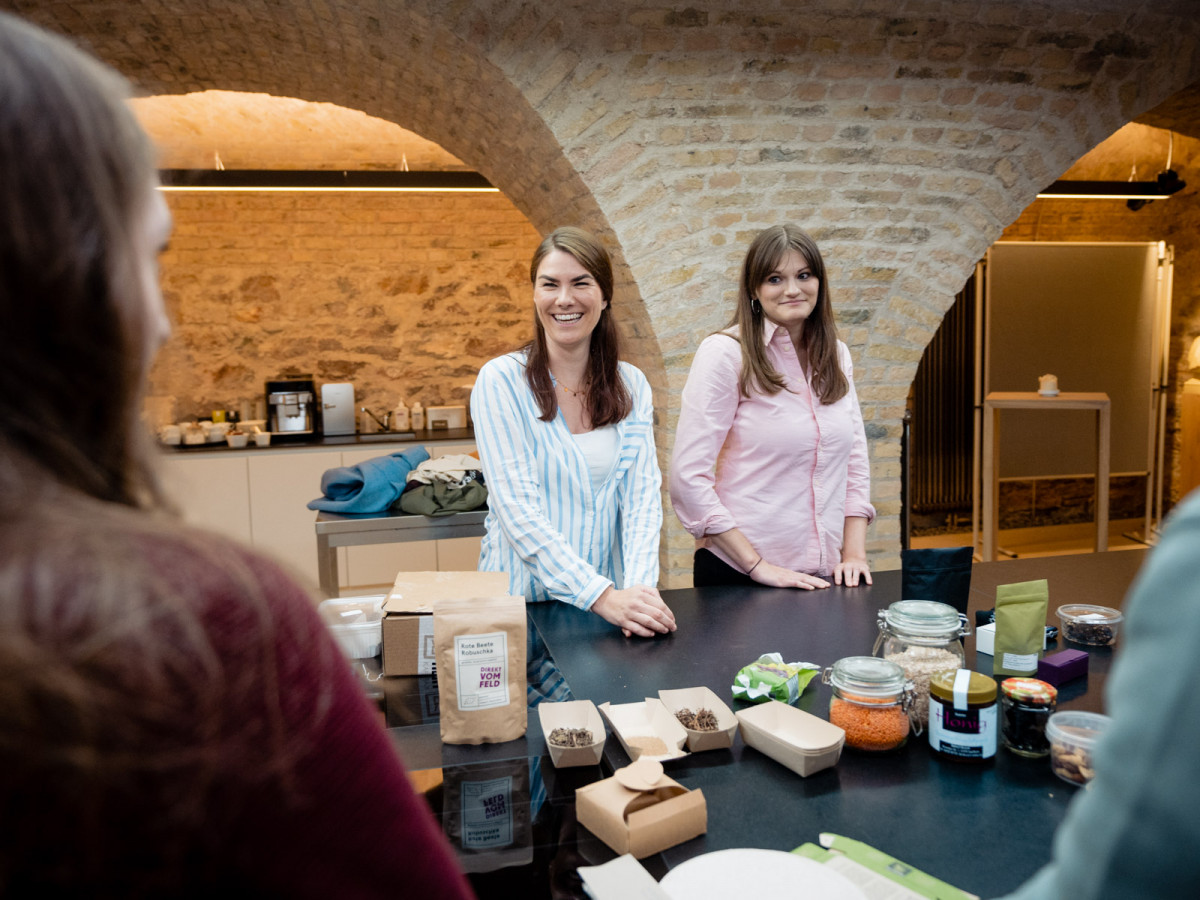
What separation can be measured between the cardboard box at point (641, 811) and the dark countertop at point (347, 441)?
467 cm

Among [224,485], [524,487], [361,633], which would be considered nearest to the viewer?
[361,633]

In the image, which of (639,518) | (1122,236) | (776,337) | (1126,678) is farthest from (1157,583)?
(1122,236)

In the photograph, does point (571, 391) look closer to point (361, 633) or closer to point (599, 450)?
point (599, 450)

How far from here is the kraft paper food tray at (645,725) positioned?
47.2 inches

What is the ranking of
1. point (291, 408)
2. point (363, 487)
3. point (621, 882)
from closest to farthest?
point (621, 882) → point (363, 487) → point (291, 408)

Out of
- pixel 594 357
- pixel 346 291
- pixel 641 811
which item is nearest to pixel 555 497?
pixel 594 357

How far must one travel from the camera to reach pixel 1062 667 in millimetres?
1454

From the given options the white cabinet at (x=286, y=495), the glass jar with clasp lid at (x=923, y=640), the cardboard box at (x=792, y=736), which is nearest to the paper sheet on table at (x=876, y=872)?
the cardboard box at (x=792, y=736)

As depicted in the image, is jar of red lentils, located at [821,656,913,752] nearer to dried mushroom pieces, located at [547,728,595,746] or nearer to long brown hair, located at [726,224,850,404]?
dried mushroom pieces, located at [547,728,595,746]

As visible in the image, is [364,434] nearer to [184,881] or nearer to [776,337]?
[776,337]

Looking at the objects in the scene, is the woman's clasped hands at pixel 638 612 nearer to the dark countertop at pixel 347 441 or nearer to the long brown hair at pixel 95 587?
the long brown hair at pixel 95 587

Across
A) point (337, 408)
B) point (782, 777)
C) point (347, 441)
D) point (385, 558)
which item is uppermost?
point (337, 408)

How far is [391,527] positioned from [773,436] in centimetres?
210

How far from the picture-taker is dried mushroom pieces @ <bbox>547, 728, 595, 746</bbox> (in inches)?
46.8
